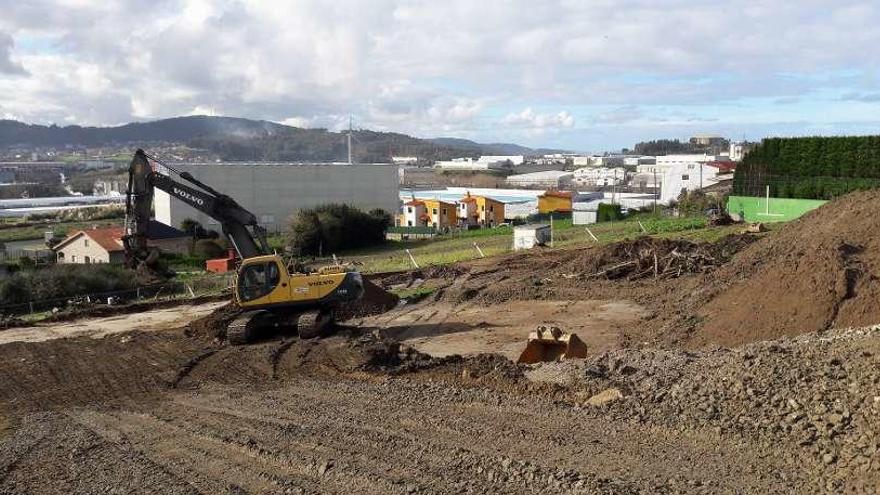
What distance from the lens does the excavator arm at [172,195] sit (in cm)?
1938

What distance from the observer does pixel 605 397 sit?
11133mm

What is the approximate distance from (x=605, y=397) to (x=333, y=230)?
1499 inches

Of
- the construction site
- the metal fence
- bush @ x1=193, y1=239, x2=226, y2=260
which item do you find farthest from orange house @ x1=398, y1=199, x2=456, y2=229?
the construction site

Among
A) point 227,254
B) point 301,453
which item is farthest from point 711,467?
point 227,254

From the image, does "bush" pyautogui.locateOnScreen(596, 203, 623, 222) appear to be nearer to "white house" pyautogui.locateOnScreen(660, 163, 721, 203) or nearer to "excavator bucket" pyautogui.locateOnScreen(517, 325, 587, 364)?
"white house" pyautogui.locateOnScreen(660, 163, 721, 203)

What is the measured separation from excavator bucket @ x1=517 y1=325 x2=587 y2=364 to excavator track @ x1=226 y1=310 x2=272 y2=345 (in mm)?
6433

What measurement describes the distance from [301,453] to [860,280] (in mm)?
10872

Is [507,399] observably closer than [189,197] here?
Yes

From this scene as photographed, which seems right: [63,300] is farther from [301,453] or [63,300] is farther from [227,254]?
[301,453]

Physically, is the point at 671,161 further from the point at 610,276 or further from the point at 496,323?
the point at 496,323

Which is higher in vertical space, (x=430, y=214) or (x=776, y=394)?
(x=776, y=394)

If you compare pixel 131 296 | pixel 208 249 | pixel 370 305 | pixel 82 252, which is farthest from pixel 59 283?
pixel 208 249

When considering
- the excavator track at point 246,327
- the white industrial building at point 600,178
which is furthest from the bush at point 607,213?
the white industrial building at point 600,178

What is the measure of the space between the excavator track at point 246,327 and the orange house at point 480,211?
1951 inches
